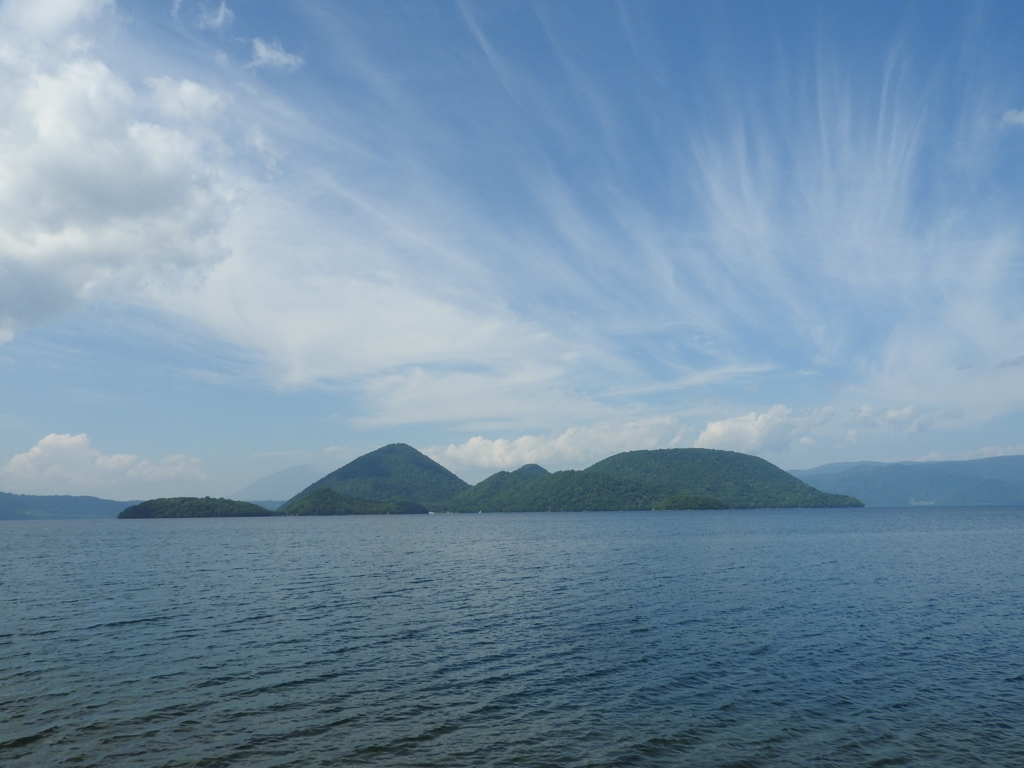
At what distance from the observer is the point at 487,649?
46.3 metres

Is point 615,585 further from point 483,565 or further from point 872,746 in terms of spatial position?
point 872,746

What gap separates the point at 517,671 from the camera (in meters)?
40.6

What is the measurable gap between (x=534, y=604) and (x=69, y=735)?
143 ft

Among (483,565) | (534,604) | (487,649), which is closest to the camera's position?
(487,649)

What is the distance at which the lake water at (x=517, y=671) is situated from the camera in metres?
28.4

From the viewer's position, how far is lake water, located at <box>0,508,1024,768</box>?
2842cm

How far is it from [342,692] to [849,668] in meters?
34.0

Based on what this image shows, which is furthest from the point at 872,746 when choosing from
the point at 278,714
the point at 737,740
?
the point at 278,714

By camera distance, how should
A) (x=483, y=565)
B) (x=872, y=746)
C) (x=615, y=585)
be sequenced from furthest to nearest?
(x=483, y=565) < (x=615, y=585) < (x=872, y=746)

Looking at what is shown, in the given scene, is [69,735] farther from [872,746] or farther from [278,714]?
[872,746]

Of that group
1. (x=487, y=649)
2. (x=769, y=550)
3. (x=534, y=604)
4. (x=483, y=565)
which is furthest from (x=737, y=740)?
(x=769, y=550)

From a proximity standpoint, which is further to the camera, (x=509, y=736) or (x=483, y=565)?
(x=483, y=565)

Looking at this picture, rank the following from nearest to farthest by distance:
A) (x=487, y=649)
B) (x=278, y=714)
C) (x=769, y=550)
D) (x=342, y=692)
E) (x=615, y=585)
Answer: (x=278, y=714), (x=342, y=692), (x=487, y=649), (x=615, y=585), (x=769, y=550)

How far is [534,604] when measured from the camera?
6494 centimetres
